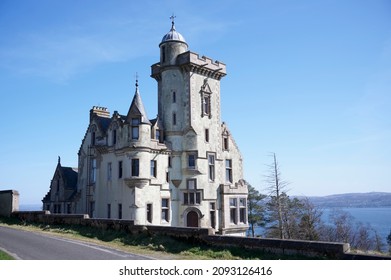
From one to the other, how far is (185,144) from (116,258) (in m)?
21.4

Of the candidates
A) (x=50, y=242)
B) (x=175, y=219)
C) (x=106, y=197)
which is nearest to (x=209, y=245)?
(x=50, y=242)

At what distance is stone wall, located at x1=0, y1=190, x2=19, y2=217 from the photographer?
37722 mm

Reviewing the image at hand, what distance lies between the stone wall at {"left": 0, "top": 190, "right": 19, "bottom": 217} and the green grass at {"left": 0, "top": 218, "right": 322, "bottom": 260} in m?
13.0

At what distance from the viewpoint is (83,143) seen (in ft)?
139

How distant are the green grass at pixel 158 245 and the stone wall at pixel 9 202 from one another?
13.0 meters

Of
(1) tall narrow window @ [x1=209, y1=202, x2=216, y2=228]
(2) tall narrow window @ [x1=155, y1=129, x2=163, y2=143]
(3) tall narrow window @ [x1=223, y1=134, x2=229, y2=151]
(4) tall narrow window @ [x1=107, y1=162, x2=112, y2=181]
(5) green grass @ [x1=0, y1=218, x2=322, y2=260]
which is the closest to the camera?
(5) green grass @ [x1=0, y1=218, x2=322, y2=260]

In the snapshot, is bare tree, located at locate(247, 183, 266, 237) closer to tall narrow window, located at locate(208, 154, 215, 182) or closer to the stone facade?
tall narrow window, located at locate(208, 154, 215, 182)

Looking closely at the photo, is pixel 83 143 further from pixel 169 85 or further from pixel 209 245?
pixel 209 245

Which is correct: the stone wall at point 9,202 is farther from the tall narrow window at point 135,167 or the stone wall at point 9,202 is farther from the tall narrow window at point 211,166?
the tall narrow window at point 211,166

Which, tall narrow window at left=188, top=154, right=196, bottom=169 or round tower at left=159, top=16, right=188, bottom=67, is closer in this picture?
tall narrow window at left=188, top=154, right=196, bottom=169

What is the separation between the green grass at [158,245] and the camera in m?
16.1

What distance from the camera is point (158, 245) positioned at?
1939 cm

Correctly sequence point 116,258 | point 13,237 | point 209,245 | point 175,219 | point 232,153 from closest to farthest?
point 116,258, point 209,245, point 13,237, point 175,219, point 232,153

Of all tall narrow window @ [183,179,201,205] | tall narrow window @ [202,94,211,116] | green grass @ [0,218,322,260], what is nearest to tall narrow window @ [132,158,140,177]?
tall narrow window @ [183,179,201,205]
